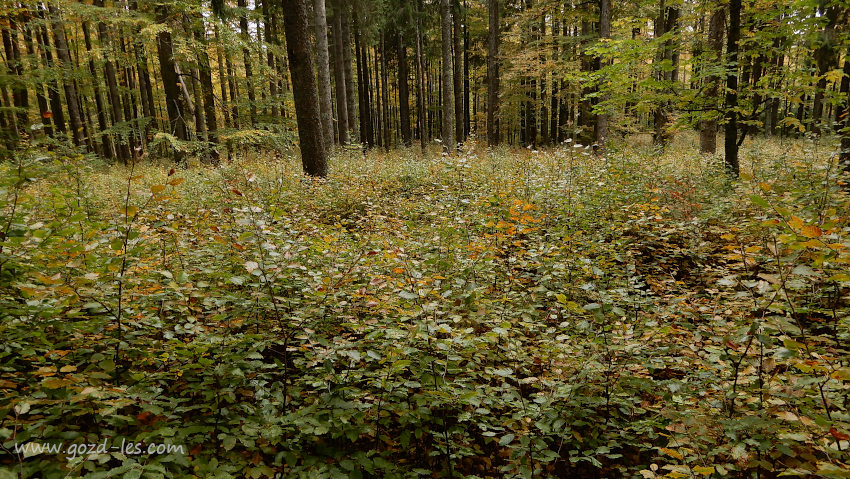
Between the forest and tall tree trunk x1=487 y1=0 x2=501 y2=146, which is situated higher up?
tall tree trunk x1=487 y1=0 x2=501 y2=146

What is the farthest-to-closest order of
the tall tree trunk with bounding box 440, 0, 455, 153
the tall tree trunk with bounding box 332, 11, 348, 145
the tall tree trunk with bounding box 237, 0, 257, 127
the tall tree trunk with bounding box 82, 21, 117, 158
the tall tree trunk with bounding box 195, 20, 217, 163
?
the tall tree trunk with bounding box 82, 21, 117, 158 < the tall tree trunk with bounding box 332, 11, 348, 145 < the tall tree trunk with bounding box 440, 0, 455, 153 < the tall tree trunk with bounding box 237, 0, 257, 127 < the tall tree trunk with bounding box 195, 20, 217, 163

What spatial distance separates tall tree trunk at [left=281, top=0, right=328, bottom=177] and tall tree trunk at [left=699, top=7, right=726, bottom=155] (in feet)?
25.7

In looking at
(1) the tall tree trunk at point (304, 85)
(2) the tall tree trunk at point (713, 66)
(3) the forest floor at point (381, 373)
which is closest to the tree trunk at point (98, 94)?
(1) the tall tree trunk at point (304, 85)

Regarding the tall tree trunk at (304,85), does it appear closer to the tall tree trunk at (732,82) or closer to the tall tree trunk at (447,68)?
the tall tree trunk at (447,68)

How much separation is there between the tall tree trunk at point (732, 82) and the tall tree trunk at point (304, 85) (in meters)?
8.07

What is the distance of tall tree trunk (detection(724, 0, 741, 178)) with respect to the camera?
22.2 ft

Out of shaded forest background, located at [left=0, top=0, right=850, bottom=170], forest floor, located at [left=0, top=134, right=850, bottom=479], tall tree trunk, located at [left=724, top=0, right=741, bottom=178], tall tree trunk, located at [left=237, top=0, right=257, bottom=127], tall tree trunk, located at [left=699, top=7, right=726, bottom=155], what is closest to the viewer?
forest floor, located at [left=0, top=134, right=850, bottom=479]

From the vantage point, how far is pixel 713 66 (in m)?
7.00

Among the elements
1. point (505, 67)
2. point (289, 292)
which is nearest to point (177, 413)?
point (289, 292)

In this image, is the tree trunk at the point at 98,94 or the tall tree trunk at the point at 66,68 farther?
the tree trunk at the point at 98,94

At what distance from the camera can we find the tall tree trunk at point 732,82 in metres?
6.77

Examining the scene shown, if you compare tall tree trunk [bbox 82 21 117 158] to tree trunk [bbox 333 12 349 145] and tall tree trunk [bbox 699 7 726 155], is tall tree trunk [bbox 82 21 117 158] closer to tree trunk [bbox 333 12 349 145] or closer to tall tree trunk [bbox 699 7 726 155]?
tree trunk [bbox 333 12 349 145]

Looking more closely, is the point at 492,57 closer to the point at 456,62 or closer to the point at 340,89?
the point at 456,62

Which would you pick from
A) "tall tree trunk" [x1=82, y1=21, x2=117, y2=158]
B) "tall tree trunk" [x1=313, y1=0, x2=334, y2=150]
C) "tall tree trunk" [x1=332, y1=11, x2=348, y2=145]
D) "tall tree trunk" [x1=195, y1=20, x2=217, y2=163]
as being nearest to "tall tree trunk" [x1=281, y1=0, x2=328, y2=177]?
"tall tree trunk" [x1=313, y1=0, x2=334, y2=150]
